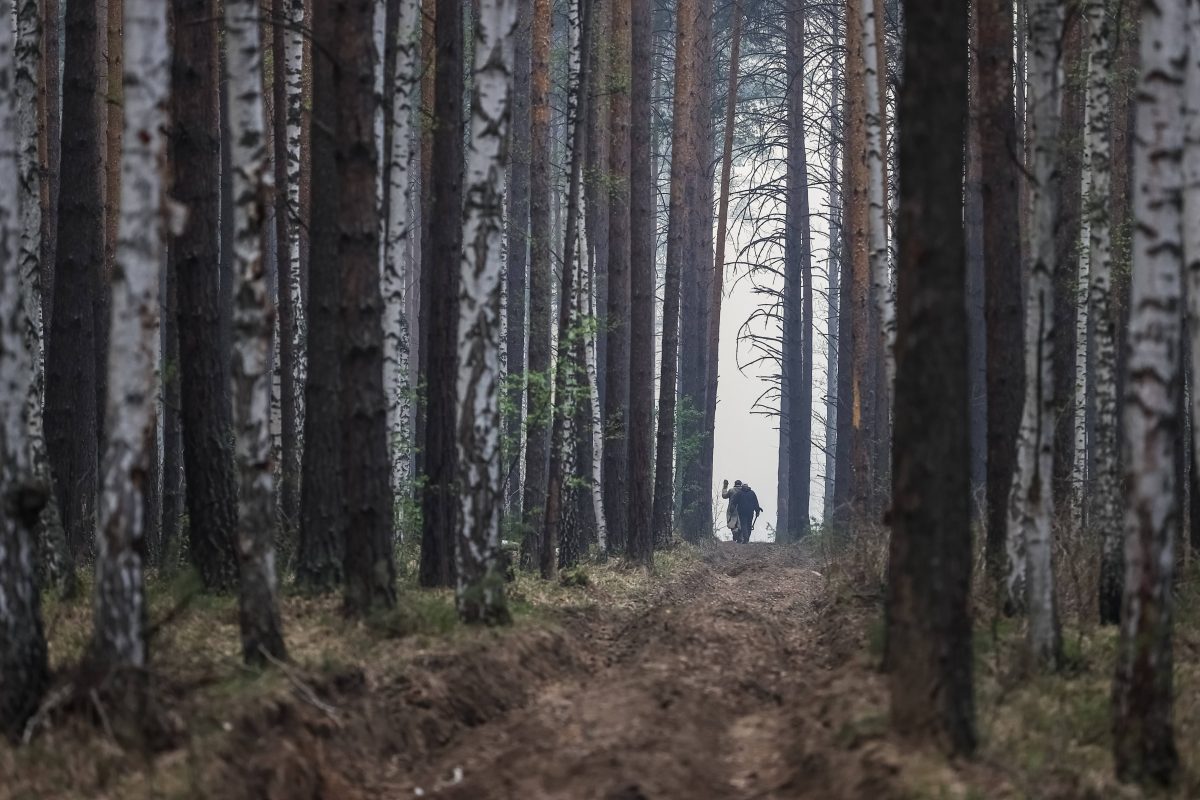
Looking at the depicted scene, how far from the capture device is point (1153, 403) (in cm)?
730

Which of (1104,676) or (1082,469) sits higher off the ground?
(1082,469)

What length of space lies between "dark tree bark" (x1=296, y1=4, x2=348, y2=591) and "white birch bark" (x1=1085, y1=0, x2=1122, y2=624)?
6.20 meters

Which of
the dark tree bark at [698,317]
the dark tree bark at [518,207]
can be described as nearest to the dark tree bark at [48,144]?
the dark tree bark at [518,207]

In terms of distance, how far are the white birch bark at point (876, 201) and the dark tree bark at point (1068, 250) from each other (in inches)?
90.1

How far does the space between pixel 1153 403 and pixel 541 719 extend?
4.26 metres

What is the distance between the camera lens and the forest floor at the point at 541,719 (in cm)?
695

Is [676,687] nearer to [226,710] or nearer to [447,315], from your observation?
[226,710]

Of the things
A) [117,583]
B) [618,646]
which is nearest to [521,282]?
[618,646]

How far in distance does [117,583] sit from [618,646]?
616cm

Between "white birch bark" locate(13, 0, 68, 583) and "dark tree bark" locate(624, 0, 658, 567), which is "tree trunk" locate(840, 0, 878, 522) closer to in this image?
"dark tree bark" locate(624, 0, 658, 567)

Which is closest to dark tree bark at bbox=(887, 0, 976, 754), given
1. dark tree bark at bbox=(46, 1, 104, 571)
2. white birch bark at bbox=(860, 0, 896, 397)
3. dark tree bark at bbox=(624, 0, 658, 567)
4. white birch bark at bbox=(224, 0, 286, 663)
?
white birch bark at bbox=(224, 0, 286, 663)

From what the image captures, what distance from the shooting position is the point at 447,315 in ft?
47.7

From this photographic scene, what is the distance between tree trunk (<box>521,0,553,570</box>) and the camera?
67.8 ft

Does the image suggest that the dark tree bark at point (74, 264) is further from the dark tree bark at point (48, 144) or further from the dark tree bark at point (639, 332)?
the dark tree bark at point (639, 332)
